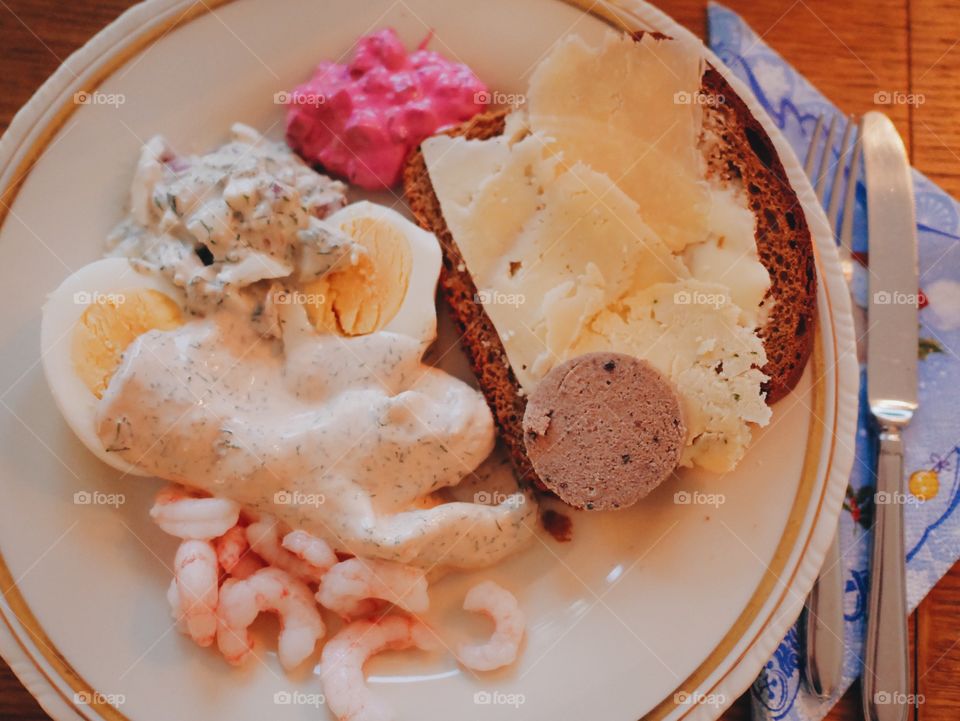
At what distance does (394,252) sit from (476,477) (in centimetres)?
74

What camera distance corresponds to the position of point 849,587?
268cm

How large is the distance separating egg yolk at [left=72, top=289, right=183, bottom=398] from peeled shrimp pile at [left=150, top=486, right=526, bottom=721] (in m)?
0.40

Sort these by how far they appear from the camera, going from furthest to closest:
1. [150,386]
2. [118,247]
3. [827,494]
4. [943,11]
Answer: [943,11] < [118,247] < [827,494] < [150,386]

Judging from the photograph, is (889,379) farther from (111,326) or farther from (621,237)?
(111,326)

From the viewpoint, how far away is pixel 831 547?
2.67m

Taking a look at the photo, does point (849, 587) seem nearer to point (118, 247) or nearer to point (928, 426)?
point (928, 426)

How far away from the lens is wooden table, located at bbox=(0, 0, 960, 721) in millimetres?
2959

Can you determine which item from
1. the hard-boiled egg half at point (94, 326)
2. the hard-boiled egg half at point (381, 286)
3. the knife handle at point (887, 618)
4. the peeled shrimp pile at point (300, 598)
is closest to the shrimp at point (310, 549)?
the peeled shrimp pile at point (300, 598)

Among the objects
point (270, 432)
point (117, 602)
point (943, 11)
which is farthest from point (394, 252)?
point (943, 11)

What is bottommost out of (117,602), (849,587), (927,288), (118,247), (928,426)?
(849,587)

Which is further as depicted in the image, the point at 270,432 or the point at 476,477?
the point at 476,477

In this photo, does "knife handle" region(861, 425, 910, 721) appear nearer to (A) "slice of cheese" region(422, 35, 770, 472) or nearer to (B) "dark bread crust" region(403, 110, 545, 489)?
(A) "slice of cheese" region(422, 35, 770, 472)

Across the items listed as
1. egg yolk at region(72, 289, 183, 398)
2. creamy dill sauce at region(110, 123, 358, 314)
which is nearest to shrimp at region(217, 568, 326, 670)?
egg yolk at region(72, 289, 183, 398)

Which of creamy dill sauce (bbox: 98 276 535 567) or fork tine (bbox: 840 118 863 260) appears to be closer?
creamy dill sauce (bbox: 98 276 535 567)
